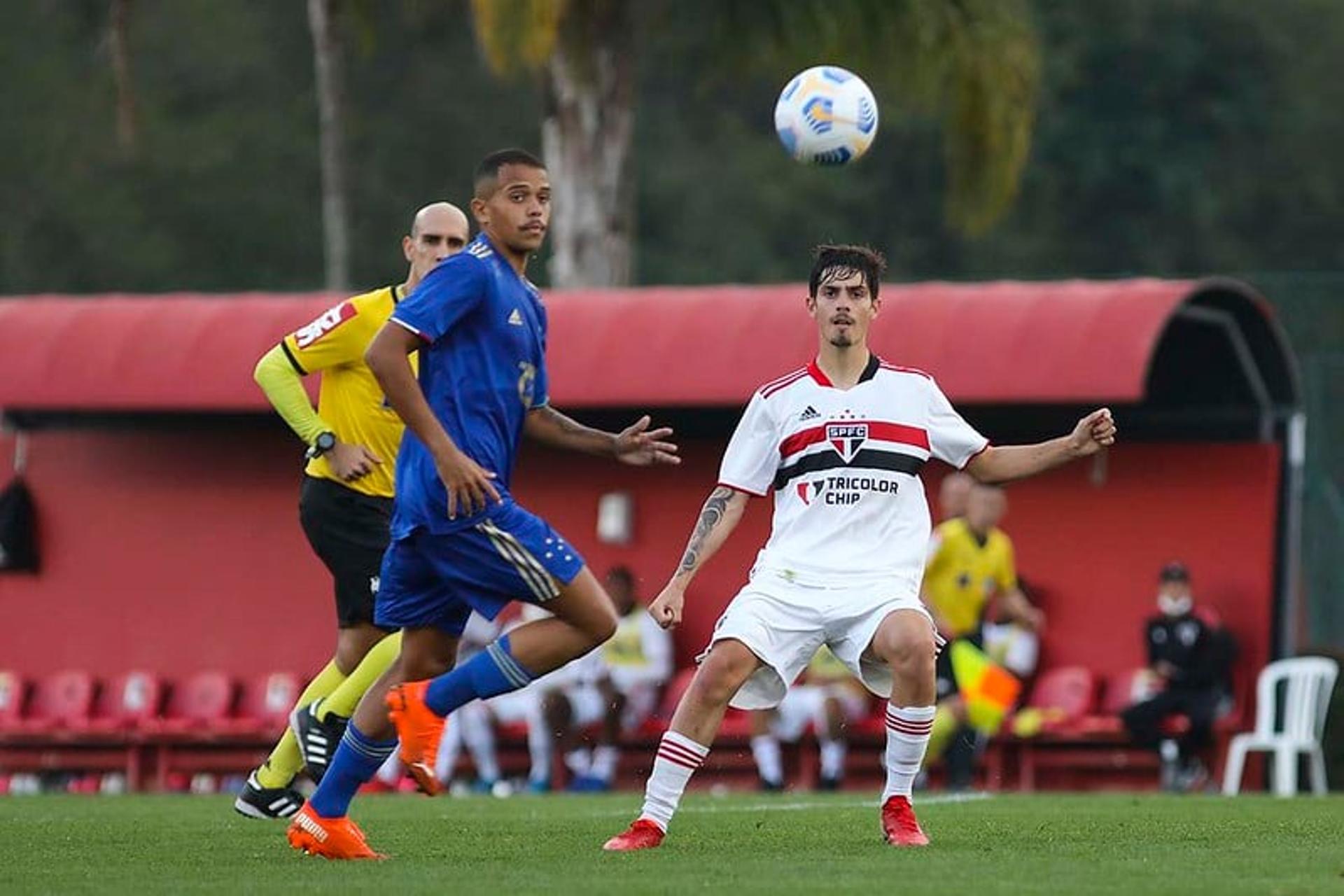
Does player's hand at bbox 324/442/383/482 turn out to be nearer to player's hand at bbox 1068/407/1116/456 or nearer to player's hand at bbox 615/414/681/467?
player's hand at bbox 615/414/681/467

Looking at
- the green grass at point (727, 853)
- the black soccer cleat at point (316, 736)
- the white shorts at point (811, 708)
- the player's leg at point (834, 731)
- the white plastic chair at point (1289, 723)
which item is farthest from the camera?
the white shorts at point (811, 708)

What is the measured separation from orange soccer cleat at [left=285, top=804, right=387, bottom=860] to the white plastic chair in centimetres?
997

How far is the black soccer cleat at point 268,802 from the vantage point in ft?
35.2

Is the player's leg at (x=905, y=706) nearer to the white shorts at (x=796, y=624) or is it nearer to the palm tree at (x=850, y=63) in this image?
the white shorts at (x=796, y=624)

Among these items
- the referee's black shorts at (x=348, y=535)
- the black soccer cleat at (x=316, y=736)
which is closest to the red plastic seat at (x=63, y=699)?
the referee's black shorts at (x=348, y=535)

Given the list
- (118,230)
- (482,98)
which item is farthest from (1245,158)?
(118,230)

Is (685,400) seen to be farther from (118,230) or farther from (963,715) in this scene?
(118,230)

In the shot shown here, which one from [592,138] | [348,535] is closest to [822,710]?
[592,138]

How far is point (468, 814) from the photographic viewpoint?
11977 millimetres

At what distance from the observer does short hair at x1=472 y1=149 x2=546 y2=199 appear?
8.71m

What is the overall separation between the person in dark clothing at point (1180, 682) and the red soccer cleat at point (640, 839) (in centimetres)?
911

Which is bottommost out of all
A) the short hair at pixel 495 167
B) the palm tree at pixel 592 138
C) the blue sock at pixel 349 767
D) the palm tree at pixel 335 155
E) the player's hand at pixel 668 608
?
the blue sock at pixel 349 767

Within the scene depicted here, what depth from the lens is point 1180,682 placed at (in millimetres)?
17734

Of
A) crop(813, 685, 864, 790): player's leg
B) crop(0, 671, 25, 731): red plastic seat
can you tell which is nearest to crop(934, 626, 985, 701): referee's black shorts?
crop(813, 685, 864, 790): player's leg
